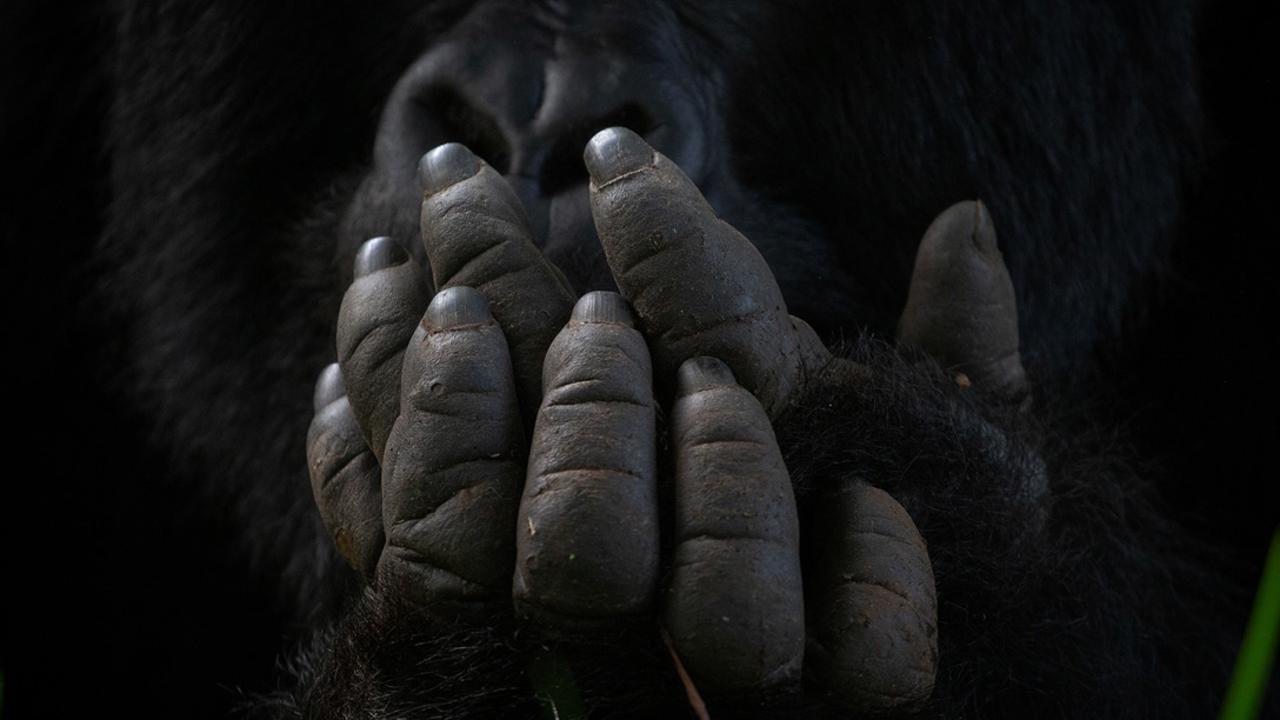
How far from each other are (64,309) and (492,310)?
117 centimetres

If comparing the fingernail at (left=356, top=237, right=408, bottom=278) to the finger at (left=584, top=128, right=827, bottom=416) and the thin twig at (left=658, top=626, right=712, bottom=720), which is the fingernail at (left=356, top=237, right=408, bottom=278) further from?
the thin twig at (left=658, top=626, right=712, bottom=720)

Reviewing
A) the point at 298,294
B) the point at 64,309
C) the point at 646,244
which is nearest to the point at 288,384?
the point at 298,294

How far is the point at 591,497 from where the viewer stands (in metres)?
0.88

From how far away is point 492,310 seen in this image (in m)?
1.01

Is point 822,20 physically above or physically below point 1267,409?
above

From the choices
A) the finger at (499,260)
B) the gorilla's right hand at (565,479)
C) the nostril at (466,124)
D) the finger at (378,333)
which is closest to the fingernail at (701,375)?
the gorilla's right hand at (565,479)

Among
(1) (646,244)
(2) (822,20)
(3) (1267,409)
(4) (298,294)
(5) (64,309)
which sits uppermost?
(1) (646,244)

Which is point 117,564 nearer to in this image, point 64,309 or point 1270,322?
point 64,309

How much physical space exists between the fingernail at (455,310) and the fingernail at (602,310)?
70mm

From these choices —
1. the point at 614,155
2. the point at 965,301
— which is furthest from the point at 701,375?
the point at 965,301

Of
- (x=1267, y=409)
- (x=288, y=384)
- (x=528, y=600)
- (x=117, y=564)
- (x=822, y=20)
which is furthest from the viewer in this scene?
(x=117, y=564)

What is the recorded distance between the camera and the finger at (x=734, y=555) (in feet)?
2.88

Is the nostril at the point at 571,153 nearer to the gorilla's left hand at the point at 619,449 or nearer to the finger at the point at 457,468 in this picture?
the gorilla's left hand at the point at 619,449

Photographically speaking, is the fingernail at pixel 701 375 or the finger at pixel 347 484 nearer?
the fingernail at pixel 701 375
